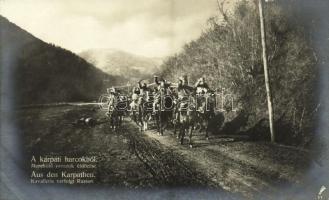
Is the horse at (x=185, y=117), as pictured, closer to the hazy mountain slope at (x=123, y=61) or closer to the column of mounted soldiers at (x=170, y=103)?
the column of mounted soldiers at (x=170, y=103)

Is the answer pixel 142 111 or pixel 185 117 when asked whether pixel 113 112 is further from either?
pixel 185 117

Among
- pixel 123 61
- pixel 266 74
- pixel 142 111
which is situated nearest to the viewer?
pixel 266 74

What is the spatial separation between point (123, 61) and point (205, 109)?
127cm

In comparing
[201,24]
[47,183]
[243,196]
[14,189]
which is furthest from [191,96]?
[14,189]

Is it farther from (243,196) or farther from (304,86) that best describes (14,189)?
(304,86)

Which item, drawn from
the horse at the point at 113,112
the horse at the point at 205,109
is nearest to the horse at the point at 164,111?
the horse at the point at 205,109

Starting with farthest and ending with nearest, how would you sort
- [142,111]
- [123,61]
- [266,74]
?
1. [142,111]
2. [123,61]
3. [266,74]

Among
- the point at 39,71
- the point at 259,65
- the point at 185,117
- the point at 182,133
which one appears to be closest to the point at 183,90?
the point at 185,117

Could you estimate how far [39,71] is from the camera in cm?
662

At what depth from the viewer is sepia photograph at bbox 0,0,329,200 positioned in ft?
21.2

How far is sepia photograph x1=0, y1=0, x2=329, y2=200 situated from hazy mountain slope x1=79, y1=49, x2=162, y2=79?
15mm

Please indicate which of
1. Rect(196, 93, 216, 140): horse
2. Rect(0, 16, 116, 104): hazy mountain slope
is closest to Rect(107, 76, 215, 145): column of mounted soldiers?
Rect(196, 93, 216, 140): horse

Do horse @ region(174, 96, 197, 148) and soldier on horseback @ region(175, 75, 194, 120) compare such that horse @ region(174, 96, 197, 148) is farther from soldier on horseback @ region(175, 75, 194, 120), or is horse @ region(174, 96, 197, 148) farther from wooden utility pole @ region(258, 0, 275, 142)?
wooden utility pole @ region(258, 0, 275, 142)

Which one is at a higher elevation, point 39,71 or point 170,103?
point 39,71
